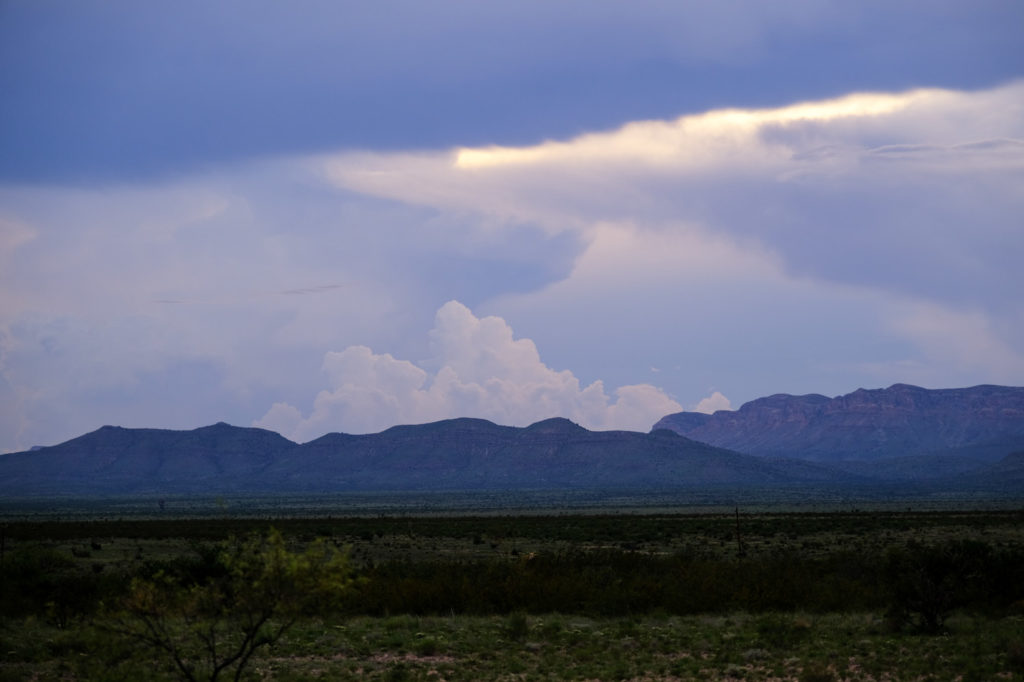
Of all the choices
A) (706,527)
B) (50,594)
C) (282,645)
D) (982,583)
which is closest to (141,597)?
(282,645)

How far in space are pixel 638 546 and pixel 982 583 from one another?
29740mm

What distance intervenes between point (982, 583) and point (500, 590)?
14157mm

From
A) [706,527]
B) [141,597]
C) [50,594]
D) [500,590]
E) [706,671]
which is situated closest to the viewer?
[141,597]

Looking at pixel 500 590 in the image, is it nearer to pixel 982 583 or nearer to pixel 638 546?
pixel 982 583

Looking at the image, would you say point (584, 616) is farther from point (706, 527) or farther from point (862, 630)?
point (706, 527)

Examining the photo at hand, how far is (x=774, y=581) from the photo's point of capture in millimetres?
32375

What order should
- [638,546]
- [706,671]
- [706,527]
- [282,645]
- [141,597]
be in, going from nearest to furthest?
[141,597] → [706,671] → [282,645] → [638,546] → [706,527]

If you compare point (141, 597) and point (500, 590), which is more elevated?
point (141, 597)

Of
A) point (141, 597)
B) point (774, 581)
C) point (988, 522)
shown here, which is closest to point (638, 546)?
point (774, 581)

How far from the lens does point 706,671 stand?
21797 mm

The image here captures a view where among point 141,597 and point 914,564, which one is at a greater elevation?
point 141,597

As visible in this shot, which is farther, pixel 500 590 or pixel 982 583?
pixel 500 590

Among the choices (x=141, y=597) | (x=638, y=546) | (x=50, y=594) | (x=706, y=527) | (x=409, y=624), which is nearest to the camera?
(x=141, y=597)

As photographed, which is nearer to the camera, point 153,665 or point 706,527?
point 153,665
